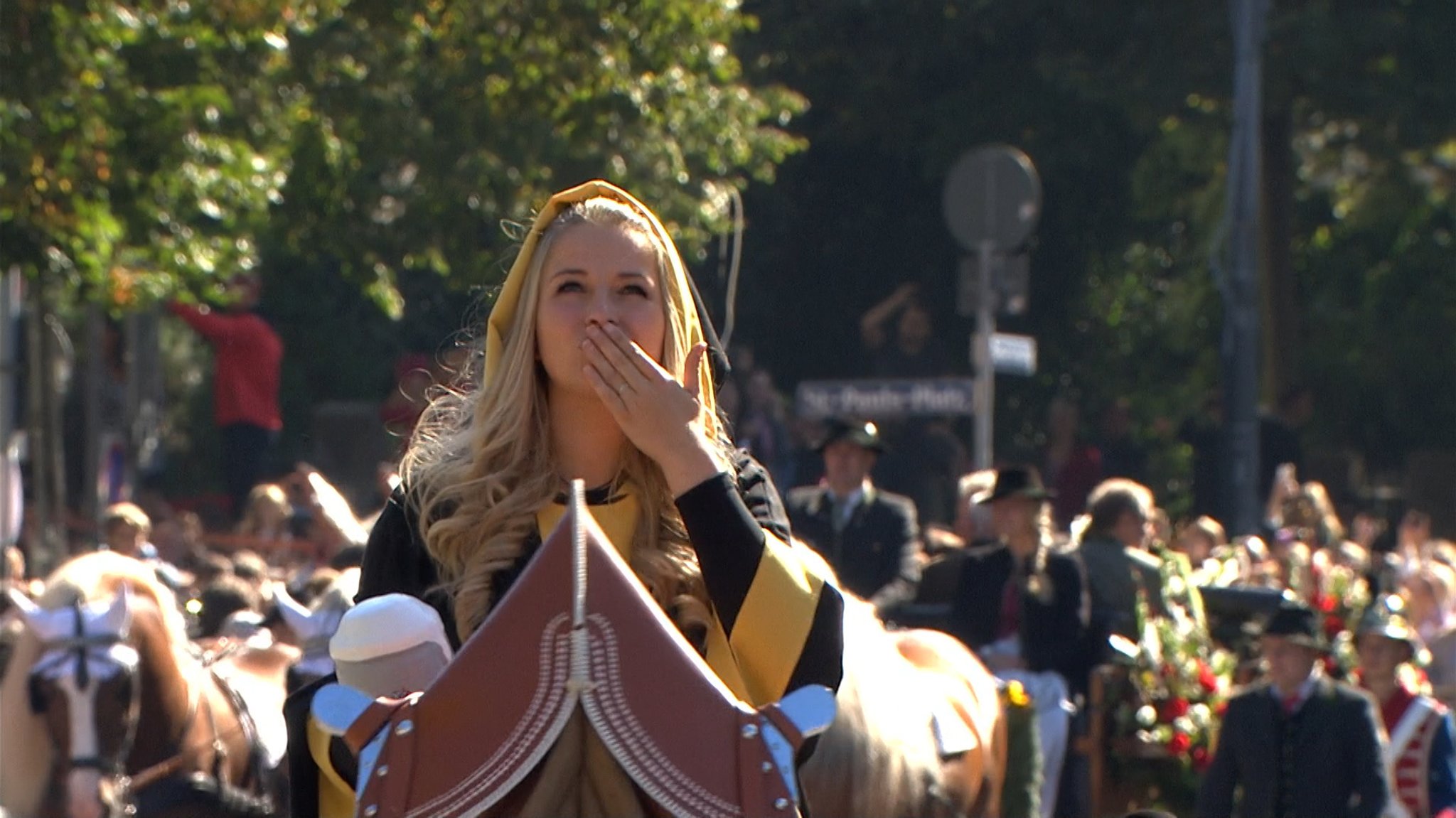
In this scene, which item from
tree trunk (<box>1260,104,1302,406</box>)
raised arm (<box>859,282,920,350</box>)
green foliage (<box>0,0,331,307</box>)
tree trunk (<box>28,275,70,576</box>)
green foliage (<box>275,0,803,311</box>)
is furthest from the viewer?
tree trunk (<box>1260,104,1302,406</box>)

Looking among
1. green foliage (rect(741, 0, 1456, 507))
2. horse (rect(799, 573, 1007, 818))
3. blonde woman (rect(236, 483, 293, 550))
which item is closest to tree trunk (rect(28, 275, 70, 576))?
blonde woman (rect(236, 483, 293, 550))

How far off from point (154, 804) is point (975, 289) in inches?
265

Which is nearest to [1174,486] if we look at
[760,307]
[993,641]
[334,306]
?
[760,307]

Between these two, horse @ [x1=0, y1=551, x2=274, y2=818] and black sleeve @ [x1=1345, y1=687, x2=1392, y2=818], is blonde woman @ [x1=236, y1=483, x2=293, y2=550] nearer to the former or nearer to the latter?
horse @ [x1=0, y1=551, x2=274, y2=818]

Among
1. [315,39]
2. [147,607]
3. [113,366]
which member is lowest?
[147,607]

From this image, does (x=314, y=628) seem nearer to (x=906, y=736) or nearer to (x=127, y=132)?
(x=906, y=736)

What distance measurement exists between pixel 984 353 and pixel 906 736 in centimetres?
690

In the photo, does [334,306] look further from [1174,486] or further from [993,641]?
[993,641]

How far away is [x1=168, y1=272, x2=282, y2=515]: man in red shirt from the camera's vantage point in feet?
56.7

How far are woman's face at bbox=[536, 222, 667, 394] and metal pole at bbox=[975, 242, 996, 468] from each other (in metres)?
11.2

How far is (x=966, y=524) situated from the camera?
1286cm

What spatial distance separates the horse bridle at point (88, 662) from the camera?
8898 mm

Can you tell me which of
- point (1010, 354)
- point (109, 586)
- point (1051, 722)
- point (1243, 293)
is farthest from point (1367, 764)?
point (1243, 293)

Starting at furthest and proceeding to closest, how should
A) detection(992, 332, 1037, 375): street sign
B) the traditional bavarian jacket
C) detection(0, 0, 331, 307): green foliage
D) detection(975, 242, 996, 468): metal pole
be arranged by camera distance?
detection(992, 332, 1037, 375): street sign < detection(975, 242, 996, 468): metal pole < detection(0, 0, 331, 307): green foliage < the traditional bavarian jacket
